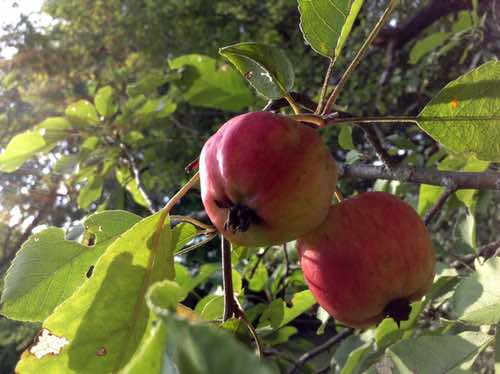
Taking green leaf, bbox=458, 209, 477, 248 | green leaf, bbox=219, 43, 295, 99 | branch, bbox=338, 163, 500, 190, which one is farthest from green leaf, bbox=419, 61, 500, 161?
green leaf, bbox=458, 209, 477, 248

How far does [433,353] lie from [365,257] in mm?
137

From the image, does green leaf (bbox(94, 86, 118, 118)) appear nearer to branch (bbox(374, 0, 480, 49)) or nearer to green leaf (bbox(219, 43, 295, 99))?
green leaf (bbox(219, 43, 295, 99))

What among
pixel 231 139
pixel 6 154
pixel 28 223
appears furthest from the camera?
pixel 28 223

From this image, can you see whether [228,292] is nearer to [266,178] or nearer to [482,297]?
[266,178]

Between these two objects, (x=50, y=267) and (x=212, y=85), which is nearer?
(x=50, y=267)

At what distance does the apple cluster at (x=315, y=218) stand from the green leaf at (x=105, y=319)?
0.35 feet

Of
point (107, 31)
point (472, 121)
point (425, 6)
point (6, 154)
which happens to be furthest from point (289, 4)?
point (472, 121)

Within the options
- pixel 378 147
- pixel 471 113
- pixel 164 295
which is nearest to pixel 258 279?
pixel 378 147

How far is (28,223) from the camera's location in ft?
9.77

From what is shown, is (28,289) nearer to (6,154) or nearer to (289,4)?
(6,154)

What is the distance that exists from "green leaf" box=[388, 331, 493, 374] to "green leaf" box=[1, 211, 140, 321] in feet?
1.19

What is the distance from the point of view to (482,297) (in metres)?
0.68

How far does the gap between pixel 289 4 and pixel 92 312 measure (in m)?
3.78

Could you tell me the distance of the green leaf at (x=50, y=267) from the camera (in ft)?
2.20
